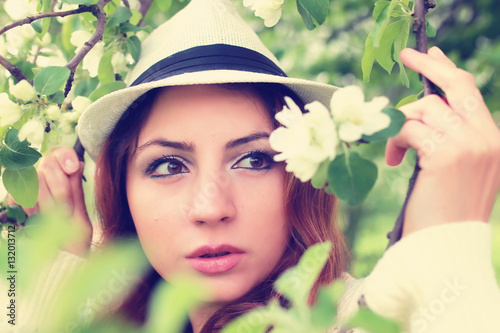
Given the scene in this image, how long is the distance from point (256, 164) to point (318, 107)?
0.70 m

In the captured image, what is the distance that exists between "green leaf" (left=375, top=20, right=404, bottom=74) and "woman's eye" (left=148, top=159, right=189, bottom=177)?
0.70 meters

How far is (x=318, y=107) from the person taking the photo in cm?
86

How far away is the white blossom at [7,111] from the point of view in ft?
4.42

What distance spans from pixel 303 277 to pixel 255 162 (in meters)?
0.91

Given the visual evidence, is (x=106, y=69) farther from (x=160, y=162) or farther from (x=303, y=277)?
(x=303, y=277)

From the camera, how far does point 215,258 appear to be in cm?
139

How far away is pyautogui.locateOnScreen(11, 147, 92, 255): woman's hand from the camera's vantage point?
72.2 inches

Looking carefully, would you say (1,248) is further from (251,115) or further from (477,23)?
(477,23)

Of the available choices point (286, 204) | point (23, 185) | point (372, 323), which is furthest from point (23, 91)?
point (372, 323)

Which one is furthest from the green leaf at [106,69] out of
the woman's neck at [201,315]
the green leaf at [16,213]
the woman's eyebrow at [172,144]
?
the woman's neck at [201,315]

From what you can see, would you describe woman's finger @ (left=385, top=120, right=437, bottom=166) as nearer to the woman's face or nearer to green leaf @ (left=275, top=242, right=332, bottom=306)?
green leaf @ (left=275, top=242, right=332, bottom=306)

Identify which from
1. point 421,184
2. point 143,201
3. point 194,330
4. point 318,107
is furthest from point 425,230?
point 194,330

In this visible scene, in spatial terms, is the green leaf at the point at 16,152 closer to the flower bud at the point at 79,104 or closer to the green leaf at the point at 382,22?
the flower bud at the point at 79,104

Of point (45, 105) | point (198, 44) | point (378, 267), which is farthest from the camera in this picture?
point (198, 44)
